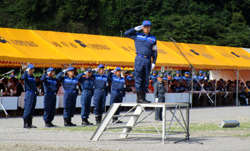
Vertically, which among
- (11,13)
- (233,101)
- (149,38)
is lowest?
(233,101)

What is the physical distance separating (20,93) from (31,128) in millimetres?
4793

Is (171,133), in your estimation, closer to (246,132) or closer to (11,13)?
(246,132)

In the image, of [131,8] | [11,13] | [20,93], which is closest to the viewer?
[20,93]

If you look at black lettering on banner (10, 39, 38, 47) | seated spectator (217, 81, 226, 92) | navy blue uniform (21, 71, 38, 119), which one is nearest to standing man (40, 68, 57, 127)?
navy blue uniform (21, 71, 38, 119)

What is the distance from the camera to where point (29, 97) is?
11000mm

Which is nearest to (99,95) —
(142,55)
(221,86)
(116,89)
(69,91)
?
(116,89)

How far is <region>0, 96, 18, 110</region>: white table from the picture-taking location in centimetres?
1434

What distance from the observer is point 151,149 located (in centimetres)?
729

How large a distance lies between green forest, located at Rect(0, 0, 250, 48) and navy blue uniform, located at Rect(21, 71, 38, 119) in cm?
2990

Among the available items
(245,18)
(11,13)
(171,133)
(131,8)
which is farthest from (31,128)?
(245,18)

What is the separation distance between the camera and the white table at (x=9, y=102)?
14.3 metres

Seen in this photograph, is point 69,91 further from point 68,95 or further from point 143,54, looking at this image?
point 143,54

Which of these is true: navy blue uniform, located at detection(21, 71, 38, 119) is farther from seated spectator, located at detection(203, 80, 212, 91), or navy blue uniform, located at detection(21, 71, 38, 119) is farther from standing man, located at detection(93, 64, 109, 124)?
seated spectator, located at detection(203, 80, 212, 91)

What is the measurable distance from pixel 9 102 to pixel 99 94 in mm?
4114
